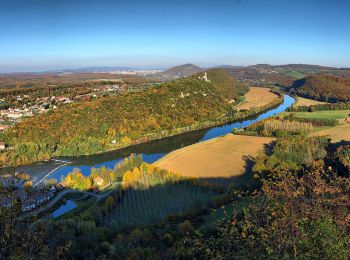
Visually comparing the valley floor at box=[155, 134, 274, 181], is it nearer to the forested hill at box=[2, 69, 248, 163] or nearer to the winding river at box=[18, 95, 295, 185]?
the winding river at box=[18, 95, 295, 185]

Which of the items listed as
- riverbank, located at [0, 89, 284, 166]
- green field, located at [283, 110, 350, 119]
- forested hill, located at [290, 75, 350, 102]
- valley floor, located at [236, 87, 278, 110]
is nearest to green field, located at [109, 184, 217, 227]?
riverbank, located at [0, 89, 284, 166]

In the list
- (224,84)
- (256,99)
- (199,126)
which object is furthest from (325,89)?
(199,126)

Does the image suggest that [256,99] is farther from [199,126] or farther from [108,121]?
[108,121]

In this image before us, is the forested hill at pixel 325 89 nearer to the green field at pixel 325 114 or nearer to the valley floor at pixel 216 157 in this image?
the green field at pixel 325 114

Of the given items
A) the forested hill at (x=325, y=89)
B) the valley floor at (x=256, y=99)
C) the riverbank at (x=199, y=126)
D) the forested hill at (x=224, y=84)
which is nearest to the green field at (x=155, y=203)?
the riverbank at (x=199, y=126)

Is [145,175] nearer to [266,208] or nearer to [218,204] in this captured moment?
[218,204]
